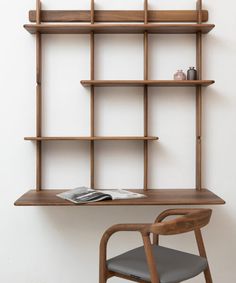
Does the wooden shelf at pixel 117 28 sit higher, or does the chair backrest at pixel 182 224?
the wooden shelf at pixel 117 28

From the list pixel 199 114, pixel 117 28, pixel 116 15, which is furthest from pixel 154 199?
pixel 116 15

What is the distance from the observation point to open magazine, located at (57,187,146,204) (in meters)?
2.33

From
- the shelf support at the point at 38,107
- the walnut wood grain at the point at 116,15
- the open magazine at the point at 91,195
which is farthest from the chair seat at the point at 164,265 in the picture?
the walnut wood grain at the point at 116,15

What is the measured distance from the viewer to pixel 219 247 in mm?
2771

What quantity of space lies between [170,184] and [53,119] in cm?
90

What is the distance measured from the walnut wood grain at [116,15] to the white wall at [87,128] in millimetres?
61

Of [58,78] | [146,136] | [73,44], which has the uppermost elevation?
[73,44]

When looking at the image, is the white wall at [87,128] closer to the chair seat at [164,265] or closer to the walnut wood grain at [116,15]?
the walnut wood grain at [116,15]

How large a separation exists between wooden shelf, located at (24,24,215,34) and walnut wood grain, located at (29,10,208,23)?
8 cm

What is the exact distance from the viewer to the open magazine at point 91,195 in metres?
2.33

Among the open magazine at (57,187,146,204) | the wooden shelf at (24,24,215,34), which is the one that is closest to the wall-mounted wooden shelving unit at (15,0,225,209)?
the wooden shelf at (24,24,215,34)

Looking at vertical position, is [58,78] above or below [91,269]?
above
